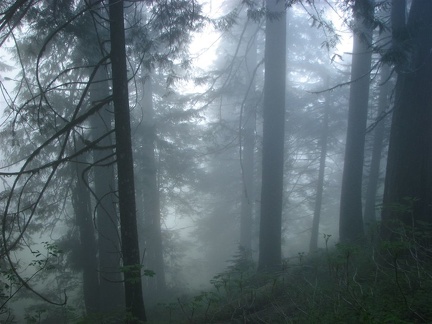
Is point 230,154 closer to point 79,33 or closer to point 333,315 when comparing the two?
point 79,33

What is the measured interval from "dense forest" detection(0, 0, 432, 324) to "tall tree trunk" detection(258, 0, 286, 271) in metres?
0.04

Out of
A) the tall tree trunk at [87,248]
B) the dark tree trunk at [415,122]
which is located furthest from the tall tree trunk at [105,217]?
the dark tree trunk at [415,122]

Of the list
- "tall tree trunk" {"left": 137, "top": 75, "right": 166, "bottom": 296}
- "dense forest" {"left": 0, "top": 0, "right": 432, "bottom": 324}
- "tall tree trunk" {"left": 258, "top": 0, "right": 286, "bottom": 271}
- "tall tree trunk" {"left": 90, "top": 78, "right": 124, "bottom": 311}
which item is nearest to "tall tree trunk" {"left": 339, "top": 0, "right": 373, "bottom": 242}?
"dense forest" {"left": 0, "top": 0, "right": 432, "bottom": 324}

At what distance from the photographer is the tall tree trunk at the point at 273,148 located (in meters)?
10.2

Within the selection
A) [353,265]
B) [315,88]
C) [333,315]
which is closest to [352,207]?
[353,265]

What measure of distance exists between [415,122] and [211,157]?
1594 centimetres

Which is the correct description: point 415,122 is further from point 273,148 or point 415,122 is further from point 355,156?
point 273,148

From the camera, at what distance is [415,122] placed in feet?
24.5

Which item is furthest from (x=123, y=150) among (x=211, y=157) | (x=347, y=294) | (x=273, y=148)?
(x=211, y=157)

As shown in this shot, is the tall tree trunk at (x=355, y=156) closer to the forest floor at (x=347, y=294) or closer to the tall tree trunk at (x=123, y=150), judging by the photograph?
the forest floor at (x=347, y=294)

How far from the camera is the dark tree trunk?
735 centimetres

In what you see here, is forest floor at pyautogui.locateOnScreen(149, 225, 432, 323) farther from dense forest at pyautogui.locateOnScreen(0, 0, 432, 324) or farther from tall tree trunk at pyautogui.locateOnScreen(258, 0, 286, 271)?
tall tree trunk at pyautogui.locateOnScreen(258, 0, 286, 271)

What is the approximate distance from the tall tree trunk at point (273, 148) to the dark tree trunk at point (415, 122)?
10.9 ft

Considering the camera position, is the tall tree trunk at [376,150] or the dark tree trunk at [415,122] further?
the tall tree trunk at [376,150]
